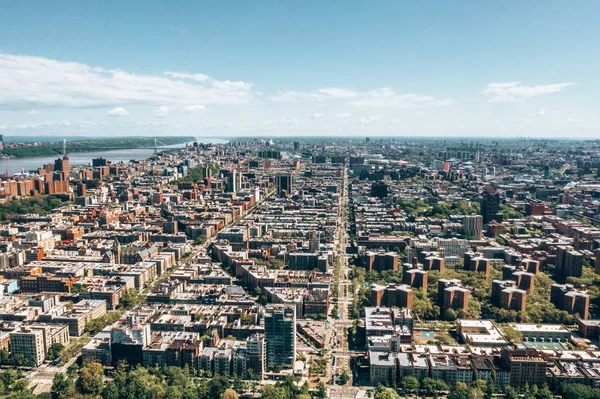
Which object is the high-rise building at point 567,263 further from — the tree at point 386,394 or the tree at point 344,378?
the tree at point 344,378

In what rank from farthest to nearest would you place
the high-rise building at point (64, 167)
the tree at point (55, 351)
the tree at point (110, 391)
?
the high-rise building at point (64, 167)
the tree at point (55, 351)
the tree at point (110, 391)

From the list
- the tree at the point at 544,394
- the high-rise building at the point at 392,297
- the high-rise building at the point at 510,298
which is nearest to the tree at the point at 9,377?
the high-rise building at the point at 392,297

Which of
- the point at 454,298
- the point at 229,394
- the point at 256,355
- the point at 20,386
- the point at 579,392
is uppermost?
the point at 454,298

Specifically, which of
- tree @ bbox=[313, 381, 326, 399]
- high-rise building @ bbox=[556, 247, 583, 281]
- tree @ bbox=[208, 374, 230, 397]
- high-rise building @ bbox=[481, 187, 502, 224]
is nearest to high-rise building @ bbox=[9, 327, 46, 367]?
tree @ bbox=[208, 374, 230, 397]

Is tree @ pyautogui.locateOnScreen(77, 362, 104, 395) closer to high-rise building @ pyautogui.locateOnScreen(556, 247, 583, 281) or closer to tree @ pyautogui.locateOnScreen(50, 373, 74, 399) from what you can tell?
tree @ pyautogui.locateOnScreen(50, 373, 74, 399)

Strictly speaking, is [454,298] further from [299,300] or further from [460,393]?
[460,393]

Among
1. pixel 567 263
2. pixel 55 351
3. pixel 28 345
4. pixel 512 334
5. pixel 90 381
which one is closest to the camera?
pixel 90 381

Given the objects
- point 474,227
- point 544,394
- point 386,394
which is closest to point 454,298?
point 544,394
